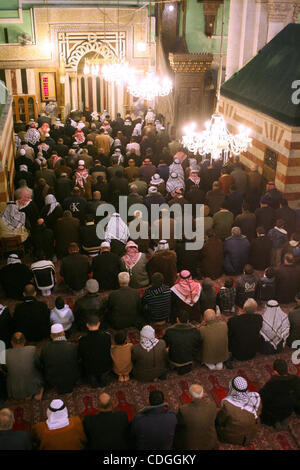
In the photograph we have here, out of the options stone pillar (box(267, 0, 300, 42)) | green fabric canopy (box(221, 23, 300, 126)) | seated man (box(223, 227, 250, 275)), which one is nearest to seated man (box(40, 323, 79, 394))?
seated man (box(223, 227, 250, 275))

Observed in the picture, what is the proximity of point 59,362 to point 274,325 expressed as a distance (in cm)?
274

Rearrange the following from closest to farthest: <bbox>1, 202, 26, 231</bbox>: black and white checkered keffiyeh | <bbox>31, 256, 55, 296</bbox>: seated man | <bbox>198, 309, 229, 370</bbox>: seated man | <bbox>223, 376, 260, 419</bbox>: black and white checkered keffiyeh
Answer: <bbox>223, 376, 260, 419</bbox>: black and white checkered keffiyeh → <bbox>198, 309, 229, 370</bbox>: seated man → <bbox>31, 256, 55, 296</bbox>: seated man → <bbox>1, 202, 26, 231</bbox>: black and white checkered keffiyeh

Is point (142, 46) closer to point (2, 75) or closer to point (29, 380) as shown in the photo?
point (2, 75)

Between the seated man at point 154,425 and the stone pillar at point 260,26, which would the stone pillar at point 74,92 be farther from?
the seated man at point 154,425

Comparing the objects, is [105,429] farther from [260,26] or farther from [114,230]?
[260,26]

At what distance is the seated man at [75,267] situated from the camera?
727 cm

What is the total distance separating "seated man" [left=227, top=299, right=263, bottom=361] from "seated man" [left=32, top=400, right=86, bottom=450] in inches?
92.7

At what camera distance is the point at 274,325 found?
606cm

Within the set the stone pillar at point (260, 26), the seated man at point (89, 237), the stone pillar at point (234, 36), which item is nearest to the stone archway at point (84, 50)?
the stone pillar at point (234, 36)

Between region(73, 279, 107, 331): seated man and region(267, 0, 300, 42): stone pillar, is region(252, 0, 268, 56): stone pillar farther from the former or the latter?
region(73, 279, 107, 331): seated man

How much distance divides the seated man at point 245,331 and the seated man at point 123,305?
1.32 metres

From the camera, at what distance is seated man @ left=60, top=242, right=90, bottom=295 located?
23.8 ft

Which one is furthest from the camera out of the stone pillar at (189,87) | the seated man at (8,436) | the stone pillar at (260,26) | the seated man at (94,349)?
the stone pillar at (189,87)
